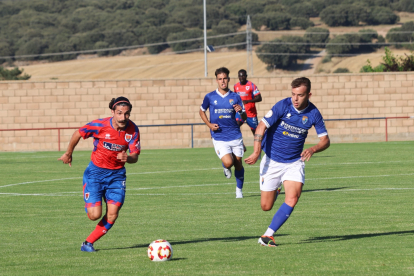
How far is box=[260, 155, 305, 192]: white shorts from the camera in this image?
30.0 feet

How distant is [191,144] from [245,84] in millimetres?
16443

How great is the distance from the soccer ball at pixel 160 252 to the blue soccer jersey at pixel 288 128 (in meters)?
2.13

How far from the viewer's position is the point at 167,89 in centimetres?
3497

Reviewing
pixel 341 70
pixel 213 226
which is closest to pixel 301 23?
pixel 341 70

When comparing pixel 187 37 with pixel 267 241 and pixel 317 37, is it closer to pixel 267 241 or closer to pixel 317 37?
pixel 317 37

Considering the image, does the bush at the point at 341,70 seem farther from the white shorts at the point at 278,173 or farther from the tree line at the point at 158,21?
the white shorts at the point at 278,173

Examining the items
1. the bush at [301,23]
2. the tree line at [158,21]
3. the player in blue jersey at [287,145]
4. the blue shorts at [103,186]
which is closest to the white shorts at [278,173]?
the player in blue jersey at [287,145]

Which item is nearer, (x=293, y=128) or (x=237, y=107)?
(x=293, y=128)

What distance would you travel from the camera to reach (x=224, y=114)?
48.2ft

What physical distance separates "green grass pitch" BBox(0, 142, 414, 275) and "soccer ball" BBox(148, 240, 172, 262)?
4.5 inches

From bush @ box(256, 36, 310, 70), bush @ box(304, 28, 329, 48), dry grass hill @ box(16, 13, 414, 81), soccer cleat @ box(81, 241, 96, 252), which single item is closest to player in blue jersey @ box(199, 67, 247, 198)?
soccer cleat @ box(81, 241, 96, 252)

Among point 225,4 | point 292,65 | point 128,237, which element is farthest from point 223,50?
point 128,237

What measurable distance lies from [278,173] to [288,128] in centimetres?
61

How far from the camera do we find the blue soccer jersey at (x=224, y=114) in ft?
48.2
